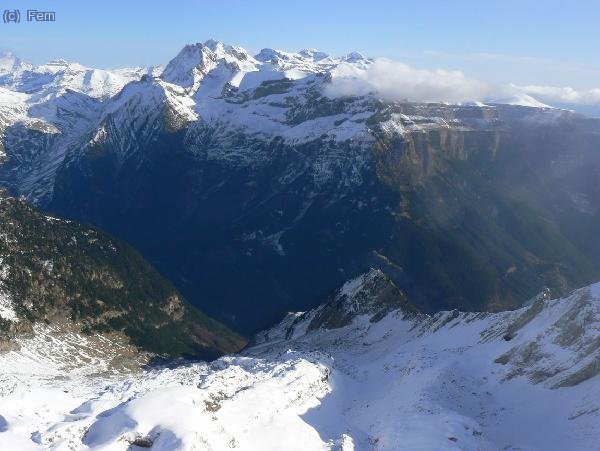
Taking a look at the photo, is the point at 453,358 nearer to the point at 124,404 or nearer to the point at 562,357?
the point at 562,357

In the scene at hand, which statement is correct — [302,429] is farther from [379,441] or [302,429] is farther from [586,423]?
[586,423]

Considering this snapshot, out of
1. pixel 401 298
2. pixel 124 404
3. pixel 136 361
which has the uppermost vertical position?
pixel 124 404

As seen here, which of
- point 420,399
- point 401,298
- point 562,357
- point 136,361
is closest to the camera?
point 420,399

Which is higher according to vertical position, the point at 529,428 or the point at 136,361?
the point at 529,428

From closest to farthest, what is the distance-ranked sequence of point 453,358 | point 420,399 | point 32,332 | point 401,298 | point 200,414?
point 200,414 < point 420,399 < point 453,358 < point 32,332 < point 401,298

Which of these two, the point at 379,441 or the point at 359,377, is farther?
the point at 359,377

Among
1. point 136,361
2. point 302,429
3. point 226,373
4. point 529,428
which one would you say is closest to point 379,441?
point 302,429

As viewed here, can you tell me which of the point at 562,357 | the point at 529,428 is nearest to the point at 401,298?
the point at 562,357
